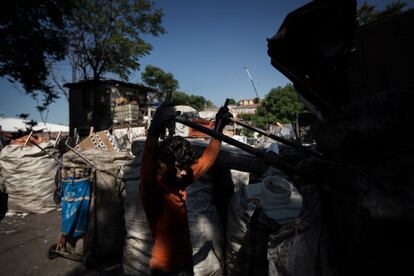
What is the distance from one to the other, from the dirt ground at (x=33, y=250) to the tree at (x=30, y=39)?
8.92 m

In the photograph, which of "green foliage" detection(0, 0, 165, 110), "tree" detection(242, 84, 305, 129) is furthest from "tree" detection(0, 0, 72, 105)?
"tree" detection(242, 84, 305, 129)

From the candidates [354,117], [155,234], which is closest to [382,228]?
[354,117]

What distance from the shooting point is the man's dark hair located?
1.58 metres

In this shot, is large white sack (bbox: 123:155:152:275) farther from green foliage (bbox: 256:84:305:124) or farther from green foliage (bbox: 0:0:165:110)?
green foliage (bbox: 256:84:305:124)

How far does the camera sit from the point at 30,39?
1046 centimetres

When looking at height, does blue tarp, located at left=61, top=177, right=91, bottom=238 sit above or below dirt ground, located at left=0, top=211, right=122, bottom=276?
above

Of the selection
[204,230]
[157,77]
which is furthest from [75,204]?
[157,77]

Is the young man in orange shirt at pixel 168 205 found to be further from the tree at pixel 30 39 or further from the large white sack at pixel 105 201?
the tree at pixel 30 39

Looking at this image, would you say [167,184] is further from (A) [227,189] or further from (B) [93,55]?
(B) [93,55]

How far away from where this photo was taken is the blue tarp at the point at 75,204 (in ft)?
9.75

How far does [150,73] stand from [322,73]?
33.8 meters

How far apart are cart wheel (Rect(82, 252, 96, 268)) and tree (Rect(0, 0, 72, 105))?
11.2 metres

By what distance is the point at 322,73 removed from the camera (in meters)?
1.04

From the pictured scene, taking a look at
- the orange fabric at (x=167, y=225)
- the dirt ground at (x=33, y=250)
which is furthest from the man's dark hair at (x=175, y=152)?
the dirt ground at (x=33, y=250)
